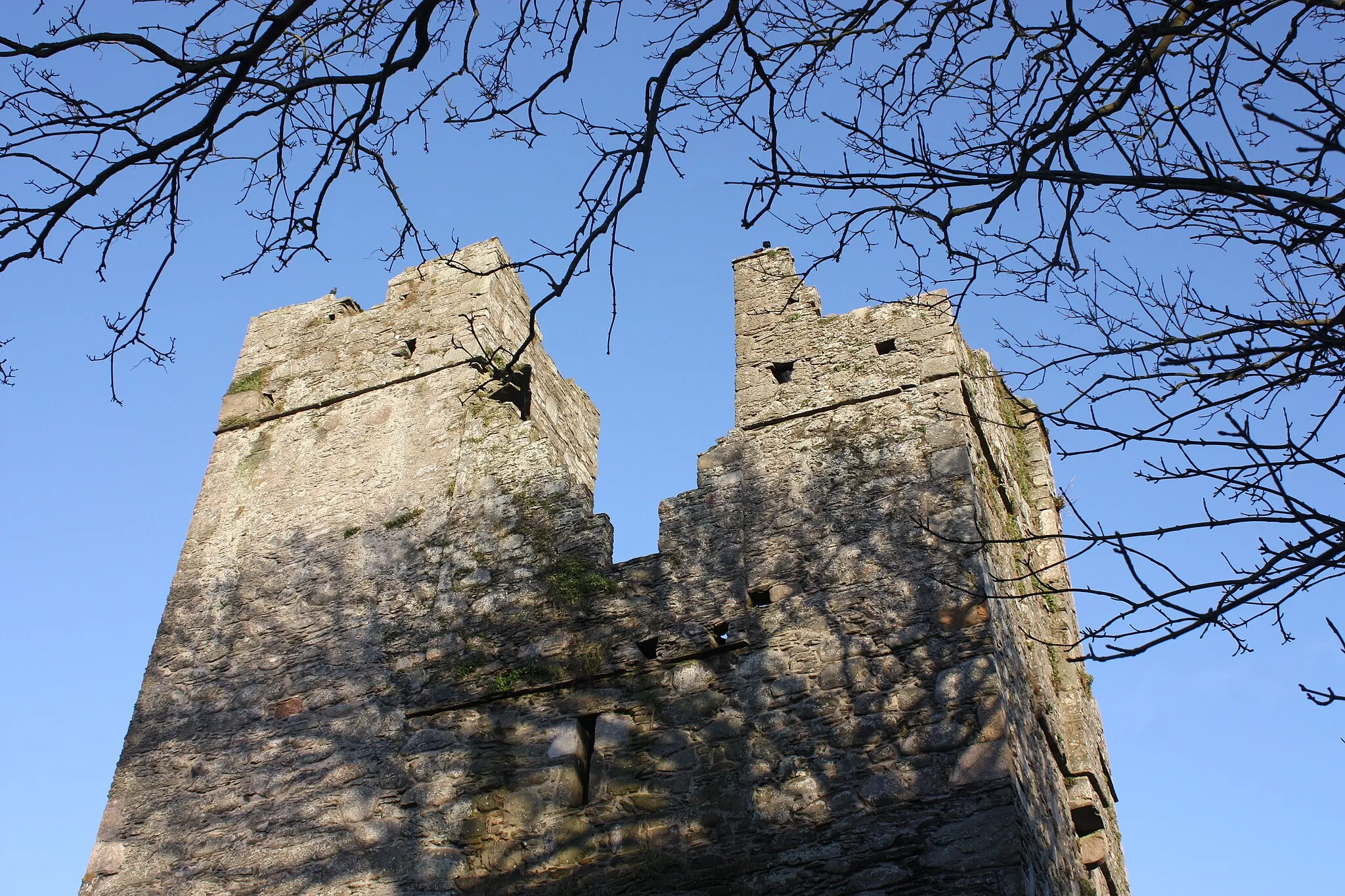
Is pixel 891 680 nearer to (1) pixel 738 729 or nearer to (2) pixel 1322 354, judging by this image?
(1) pixel 738 729

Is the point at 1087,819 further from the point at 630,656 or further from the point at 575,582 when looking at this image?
the point at 575,582

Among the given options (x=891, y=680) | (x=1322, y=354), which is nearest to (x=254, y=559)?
(x=891, y=680)

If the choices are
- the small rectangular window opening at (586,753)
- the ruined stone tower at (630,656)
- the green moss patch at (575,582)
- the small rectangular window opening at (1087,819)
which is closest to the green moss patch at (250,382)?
the ruined stone tower at (630,656)

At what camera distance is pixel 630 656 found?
6.57m

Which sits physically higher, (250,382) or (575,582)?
(250,382)

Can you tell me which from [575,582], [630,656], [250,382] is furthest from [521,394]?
[630,656]

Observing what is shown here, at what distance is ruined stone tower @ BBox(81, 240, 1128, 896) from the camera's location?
578 centimetres

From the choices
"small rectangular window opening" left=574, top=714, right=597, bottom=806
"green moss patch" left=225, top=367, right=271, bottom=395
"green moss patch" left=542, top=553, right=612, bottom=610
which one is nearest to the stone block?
"small rectangular window opening" left=574, top=714, right=597, bottom=806

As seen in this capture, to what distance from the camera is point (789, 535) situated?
261 inches

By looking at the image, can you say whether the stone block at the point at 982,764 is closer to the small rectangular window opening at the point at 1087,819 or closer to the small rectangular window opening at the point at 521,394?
the small rectangular window opening at the point at 1087,819

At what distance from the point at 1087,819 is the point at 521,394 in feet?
13.1

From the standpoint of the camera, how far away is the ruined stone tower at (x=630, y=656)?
5777mm

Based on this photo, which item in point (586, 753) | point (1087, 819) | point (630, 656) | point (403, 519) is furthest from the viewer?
point (403, 519)

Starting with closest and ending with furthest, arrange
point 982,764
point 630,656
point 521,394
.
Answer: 1. point 982,764
2. point 630,656
3. point 521,394
